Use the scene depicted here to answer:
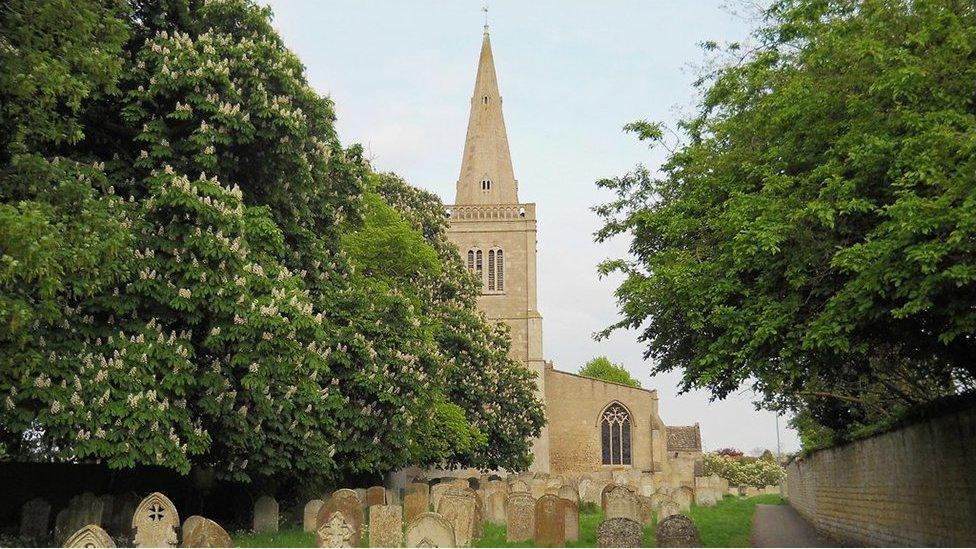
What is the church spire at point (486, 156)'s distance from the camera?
6303 centimetres

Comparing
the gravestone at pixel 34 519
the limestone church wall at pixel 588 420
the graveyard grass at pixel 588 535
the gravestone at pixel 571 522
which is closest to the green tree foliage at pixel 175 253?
the gravestone at pixel 34 519

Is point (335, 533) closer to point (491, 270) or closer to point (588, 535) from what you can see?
point (588, 535)

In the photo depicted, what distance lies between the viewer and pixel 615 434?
5791 centimetres

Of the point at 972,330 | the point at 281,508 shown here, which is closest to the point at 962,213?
the point at 972,330

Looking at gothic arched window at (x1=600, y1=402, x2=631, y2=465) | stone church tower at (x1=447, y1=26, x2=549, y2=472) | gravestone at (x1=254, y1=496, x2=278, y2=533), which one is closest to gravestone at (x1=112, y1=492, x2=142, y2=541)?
gravestone at (x1=254, y1=496, x2=278, y2=533)

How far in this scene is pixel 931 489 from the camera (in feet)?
45.2

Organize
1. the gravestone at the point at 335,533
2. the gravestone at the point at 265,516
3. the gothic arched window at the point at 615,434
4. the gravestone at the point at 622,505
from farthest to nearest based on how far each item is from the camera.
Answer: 1. the gothic arched window at the point at 615,434
2. the gravestone at the point at 622,505
3. the gravestone at the point at 265,516
4. the gravestone at the point at 335,533

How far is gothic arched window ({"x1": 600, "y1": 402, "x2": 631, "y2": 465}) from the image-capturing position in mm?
57469

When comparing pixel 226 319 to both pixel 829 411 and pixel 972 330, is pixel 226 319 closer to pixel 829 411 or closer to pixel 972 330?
pixel 972 330

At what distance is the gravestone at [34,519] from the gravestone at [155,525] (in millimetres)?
2599

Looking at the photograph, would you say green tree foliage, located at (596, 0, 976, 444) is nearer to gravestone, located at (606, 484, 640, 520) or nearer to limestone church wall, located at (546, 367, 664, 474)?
gravestone, located at (606, 484, 640, 520)

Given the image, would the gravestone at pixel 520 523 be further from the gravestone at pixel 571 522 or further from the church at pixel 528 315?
the church at pixel 528 315

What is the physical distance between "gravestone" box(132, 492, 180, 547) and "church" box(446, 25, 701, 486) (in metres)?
41.3

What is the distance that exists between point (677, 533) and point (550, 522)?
2.29 meters
